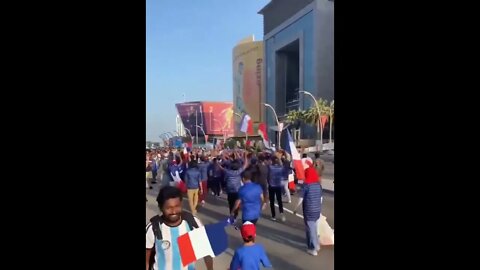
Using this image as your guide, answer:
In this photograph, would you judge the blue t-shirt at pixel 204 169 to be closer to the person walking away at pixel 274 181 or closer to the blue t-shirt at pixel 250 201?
the person walking away at pixel 274 181

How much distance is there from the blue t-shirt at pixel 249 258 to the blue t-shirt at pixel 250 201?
5.75ft

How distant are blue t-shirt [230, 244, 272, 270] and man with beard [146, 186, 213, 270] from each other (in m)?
0.43

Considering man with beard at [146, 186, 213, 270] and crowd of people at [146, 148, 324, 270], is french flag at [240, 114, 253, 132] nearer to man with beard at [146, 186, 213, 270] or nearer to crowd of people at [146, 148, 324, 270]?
crowd of people at [146, 148, 324, 270]

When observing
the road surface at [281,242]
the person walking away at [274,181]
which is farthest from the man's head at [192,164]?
the person walking away at [274,181]

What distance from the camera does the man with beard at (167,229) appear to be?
3207 mm

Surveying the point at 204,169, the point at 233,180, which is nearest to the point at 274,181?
the point at 233,180

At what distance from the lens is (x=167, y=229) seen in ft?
10.5

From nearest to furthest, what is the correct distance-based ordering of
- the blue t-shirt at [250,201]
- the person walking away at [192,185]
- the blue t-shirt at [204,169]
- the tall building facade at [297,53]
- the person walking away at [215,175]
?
the blue t-shirt at [250,201] < the person walking away at [192,185] < the blue t-shirt at [204,169] < the person walking away at [215,175] < the tall building facade at [297,53]

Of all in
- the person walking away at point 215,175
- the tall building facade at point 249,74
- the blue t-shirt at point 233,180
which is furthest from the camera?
the tall building facade at point 249,74

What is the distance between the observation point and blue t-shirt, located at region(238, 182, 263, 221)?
5.03 meters

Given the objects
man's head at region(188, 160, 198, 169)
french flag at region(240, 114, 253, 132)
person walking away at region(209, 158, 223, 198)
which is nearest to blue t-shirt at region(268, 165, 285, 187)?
french flag at region(240, 114, 253, 132)

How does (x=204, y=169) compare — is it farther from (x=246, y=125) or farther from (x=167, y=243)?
(x=167, y=243)

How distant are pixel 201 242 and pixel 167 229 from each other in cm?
30
